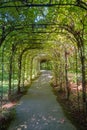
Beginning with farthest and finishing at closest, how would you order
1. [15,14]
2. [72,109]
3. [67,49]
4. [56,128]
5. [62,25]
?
[67,49] → [72,109] → [62,25] → [15,14] → [56,128]

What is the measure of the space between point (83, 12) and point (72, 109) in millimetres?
4735

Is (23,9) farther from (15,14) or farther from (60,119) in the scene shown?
(60,119)

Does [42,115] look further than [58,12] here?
Yes

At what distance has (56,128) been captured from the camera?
10.3m

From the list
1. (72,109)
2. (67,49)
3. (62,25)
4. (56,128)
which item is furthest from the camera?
(67,49)

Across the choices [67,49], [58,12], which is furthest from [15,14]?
[67,49]

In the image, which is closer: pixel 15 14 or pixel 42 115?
pixel 15 14

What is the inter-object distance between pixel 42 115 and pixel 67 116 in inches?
43.2

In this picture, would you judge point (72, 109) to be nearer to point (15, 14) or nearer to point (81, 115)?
point (81, 115)

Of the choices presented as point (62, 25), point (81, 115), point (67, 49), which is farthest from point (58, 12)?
point (67, 49)

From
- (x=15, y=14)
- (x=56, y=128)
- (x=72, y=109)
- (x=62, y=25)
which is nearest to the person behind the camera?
(x=56, y=128)

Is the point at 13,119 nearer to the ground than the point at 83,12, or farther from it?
nearer to the ground

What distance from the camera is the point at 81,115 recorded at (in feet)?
37.8

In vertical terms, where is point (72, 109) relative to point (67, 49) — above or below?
below
